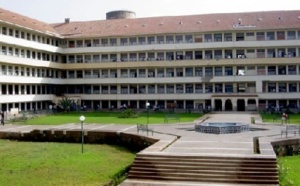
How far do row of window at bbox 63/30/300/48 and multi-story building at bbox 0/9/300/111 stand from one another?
14cm

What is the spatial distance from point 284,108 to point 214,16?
18.8m

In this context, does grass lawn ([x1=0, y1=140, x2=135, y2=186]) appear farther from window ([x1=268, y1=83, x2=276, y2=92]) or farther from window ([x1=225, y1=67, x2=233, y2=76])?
window ([x1=268, y1=83, x2=276, y2=92])

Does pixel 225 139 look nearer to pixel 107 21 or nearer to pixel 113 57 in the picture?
pixel 113 57

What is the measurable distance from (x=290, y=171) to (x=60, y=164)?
12.3 m

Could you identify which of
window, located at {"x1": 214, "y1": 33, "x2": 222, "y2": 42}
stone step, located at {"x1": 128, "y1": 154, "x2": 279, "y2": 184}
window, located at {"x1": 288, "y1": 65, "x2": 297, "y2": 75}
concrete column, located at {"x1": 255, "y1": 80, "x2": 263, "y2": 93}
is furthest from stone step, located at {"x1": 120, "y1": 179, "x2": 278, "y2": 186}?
window, located at {"x1": 214, "y1": 33, "x2": 222, "y2": 42}

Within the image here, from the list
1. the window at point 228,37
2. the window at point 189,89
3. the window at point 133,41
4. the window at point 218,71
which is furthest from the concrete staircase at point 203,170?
the window at point 133,41

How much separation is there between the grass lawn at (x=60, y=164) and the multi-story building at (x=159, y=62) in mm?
28513

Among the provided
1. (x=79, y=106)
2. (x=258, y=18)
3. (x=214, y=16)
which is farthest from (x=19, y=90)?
(x=258, y=18)

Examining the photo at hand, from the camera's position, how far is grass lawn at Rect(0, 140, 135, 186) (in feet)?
66.5

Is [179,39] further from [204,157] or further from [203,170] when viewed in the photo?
[203,170]

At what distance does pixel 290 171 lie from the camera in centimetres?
2061

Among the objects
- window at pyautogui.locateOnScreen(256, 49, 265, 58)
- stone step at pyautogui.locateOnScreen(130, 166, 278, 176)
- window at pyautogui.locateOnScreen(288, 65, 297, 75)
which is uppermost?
window at pyautogui.locateOnScreen(256, 49, 265, 58)

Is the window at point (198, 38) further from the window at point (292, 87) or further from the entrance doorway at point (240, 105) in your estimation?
the window at point (292, 87)

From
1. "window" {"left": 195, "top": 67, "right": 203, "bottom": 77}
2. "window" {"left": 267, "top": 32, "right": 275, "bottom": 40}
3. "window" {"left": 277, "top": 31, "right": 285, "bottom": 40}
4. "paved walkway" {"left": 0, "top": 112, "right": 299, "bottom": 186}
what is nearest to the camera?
"paved walkway" {"left": 0, "top": 112, "right": 299, "bottom": 186}
